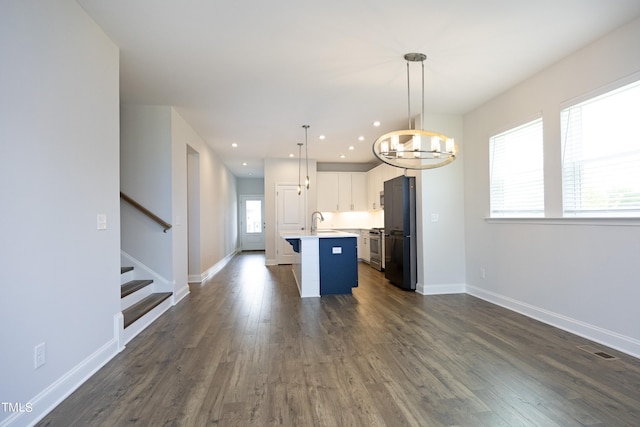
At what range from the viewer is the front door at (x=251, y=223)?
1164 centimetres

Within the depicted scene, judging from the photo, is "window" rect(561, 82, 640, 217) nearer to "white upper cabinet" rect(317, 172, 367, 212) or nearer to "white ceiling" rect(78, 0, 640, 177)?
"white ceiling" rect(78, 0, 640, 177)

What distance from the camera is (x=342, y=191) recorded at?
27.0 feet

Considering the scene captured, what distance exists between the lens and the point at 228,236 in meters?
9.02

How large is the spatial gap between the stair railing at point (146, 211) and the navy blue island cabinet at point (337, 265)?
2.11 m

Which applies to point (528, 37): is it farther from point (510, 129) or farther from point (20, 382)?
point (20, 382)

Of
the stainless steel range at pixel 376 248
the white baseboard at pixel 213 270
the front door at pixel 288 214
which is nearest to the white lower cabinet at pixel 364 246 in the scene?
the stainless steel range at pixel 376 248

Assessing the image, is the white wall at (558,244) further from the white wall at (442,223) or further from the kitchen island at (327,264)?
the kitchen island at (327,264)

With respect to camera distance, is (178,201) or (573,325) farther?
(178,201)

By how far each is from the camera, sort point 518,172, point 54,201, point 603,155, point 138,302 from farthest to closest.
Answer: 1. point 518,172
2. point 138,302
3. point 603,155
4. point 54,201

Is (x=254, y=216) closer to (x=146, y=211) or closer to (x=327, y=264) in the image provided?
(x=327, y=264)

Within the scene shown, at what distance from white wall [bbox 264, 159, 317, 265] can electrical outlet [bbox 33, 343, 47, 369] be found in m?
5.88

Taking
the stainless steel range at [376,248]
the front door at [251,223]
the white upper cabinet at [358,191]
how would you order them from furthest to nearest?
the front door at [251,223], the white upper cabinet at [358,191], the stainless steel range at [376,248]

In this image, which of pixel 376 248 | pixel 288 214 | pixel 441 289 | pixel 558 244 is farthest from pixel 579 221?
pixel 288 214

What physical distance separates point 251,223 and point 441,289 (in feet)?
27.6
